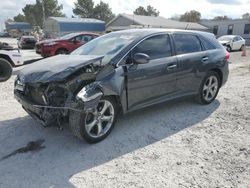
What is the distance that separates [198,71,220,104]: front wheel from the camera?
533cm

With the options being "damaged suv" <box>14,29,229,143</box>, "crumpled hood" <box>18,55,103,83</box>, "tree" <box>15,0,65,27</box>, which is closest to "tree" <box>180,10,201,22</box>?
"tree" <box>15,0,65,27</box>

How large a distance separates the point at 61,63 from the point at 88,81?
2.15ft

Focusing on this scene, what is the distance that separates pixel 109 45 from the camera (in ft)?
14.4

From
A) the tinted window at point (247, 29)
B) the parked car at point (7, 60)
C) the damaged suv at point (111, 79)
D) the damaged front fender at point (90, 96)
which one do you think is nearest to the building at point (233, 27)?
the tinted window at point (247, 29)

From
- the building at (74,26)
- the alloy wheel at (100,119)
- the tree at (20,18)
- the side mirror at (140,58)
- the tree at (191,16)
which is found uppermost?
the tree at (20,18)

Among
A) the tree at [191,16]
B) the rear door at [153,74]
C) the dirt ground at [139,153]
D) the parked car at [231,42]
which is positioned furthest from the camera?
the tree at [191,16]

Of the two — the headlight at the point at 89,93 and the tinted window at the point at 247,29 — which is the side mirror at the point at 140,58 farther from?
the tinted window at the point at 247,29

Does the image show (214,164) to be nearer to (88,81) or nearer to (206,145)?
(206,145)

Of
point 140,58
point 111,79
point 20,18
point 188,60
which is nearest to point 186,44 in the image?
point 188,60

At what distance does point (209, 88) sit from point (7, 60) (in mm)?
6467

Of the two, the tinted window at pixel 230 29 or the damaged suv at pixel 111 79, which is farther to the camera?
the tinted window at pixel 230 29

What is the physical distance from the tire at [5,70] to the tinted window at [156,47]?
17.8 feet

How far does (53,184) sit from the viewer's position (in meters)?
2.80

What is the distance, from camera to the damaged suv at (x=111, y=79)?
3396 mm
